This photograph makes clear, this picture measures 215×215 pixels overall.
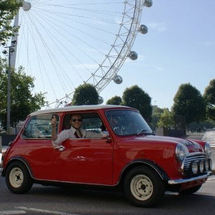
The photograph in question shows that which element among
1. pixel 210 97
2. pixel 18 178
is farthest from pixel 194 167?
pixel 210 97

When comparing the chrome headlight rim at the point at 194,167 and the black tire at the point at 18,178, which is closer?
the chrome headlight rim at the point at 194,167

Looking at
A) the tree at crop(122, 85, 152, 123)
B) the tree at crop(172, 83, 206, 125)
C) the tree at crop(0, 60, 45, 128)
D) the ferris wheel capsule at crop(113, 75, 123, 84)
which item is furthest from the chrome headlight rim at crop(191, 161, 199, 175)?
the tree at crop(122, 85, 152, 123)

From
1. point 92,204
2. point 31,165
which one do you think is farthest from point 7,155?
point 92,204

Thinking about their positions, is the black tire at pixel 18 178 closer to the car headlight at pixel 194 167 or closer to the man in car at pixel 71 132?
the man in car at pixel 71 132

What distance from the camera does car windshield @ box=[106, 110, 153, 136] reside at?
7.78m

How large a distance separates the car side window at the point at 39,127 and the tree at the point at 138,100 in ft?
210

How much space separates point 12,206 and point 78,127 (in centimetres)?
191

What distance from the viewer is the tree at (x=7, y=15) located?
18.3 metres

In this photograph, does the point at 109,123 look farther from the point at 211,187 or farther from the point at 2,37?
the point at 2,37

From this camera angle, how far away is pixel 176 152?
6902mm

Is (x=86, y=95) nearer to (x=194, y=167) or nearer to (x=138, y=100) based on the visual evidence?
(x=138, y=100)

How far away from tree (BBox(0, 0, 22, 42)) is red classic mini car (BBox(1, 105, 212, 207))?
1064 centimetres

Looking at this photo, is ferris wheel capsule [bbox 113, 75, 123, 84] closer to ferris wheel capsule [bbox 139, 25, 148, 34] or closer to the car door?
ferris wheel capsule [bbox 139, 25, 148, 34]

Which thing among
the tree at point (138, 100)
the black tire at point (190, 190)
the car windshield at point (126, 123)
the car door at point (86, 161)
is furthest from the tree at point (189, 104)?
the car door at point (86, 161)
